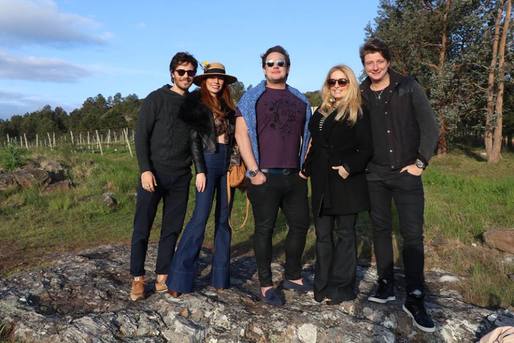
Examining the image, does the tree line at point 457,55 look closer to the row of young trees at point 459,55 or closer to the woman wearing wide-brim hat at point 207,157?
the row of young trees at point 459,55

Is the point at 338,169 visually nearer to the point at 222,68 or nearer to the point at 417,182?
the point at 417,182

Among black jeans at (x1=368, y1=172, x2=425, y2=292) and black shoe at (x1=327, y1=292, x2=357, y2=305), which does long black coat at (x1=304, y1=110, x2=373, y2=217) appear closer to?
black jeans at (x1=368, y1=172, x2=425, y2=292)

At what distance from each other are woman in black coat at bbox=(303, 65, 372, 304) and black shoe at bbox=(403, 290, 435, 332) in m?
0.45

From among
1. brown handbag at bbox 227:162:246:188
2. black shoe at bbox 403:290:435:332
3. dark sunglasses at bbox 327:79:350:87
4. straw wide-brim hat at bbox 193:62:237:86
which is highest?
straw wide-brim hat at bbox 193:62:237:86

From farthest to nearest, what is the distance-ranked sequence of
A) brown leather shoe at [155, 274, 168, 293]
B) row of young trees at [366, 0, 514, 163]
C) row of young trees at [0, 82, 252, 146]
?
row of young trees at [0, 82, 252, 146], row of young trees at [366, 0, 514, 163], brown leather shoe at [155, 274, 168, 293]

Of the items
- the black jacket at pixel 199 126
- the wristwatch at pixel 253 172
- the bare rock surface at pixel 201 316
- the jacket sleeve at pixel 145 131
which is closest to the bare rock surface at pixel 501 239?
the bare rock surface at pixel 201 316

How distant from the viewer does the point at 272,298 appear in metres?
3.86

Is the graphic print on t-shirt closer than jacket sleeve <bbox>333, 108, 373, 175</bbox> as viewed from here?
No

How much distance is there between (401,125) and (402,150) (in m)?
0.18

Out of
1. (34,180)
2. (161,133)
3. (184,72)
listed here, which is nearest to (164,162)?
(161,133)

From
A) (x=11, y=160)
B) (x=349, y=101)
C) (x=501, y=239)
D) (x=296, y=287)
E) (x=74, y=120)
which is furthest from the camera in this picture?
(x=74, y=120)

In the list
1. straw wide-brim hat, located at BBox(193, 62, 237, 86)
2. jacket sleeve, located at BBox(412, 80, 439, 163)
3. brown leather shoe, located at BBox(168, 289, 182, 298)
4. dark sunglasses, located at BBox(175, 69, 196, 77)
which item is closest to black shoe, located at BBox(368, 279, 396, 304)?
jacket sleeve, located at BBox(412, 80, 439, 163)

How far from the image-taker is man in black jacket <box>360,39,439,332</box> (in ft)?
11.5

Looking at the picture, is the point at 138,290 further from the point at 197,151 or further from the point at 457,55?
the point at 457,55
